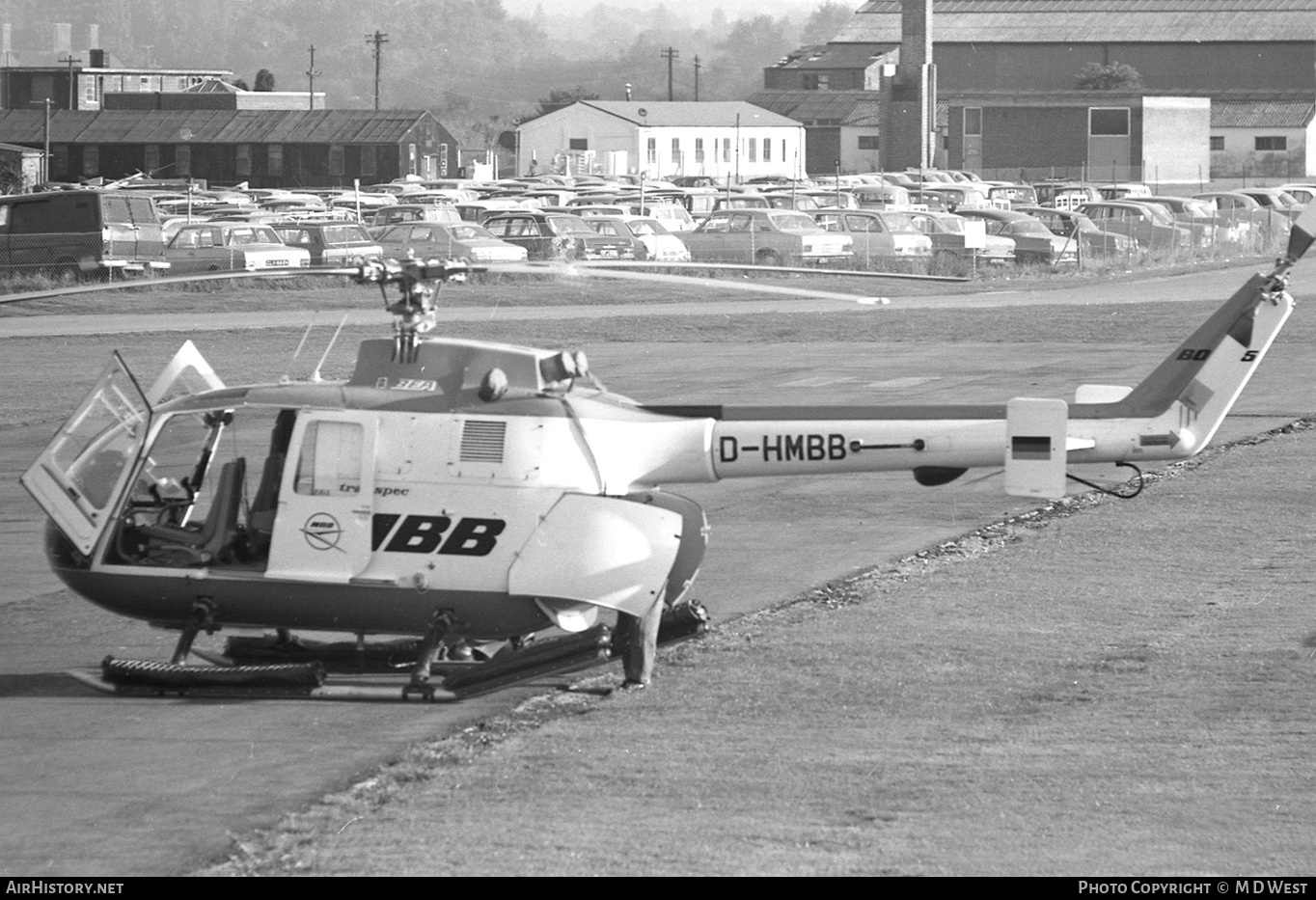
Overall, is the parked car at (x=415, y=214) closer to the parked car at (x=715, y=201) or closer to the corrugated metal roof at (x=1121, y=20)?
the parked car at (x=715, y=201)

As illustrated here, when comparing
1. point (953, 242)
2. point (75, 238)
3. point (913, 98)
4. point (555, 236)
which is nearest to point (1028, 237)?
point (953, 242)

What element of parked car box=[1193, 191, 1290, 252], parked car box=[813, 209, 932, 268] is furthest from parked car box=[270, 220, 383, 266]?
parked car box=[1193, 191, 1290, 252]

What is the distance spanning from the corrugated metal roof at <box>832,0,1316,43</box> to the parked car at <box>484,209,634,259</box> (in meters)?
86.2

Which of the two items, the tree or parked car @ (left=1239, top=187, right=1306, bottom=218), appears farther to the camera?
the tree

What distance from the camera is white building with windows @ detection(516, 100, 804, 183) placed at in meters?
108

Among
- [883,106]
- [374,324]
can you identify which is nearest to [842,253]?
[374,324]

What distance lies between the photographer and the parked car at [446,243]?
136ft

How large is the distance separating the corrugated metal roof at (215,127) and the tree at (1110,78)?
4646cm

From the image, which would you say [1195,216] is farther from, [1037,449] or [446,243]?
[1037,449]

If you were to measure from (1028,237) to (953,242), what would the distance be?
12.8ft

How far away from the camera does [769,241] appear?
4441 cm

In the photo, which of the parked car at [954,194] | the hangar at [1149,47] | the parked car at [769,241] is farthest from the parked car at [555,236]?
the hangar at [1149,47]

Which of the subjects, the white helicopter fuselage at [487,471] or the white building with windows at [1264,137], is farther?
the white building with windows at [1264,137]

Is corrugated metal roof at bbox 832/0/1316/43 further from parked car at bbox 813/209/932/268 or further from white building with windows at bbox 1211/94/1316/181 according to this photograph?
parked car at bbox 813/209/932/268
